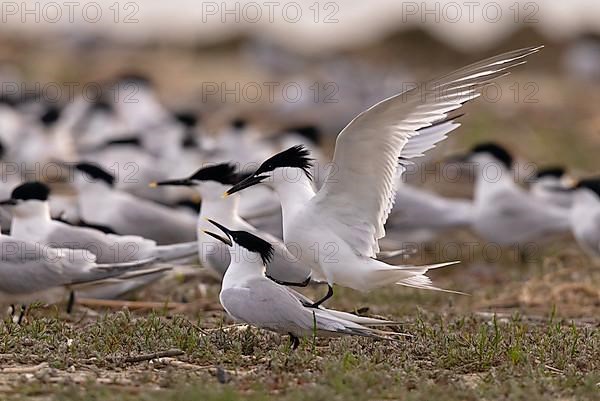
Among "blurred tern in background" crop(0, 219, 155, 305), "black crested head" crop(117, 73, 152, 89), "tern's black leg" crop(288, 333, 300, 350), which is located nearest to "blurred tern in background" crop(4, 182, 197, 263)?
"blurred tern in background" crop(0, 219, 155, 305)

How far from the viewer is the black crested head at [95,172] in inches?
350

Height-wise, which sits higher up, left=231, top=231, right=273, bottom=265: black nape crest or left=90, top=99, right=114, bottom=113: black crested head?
left=90, top=99, right=114, bottom=113: black crested head

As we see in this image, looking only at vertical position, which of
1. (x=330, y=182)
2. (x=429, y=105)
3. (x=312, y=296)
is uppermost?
(x=429, y=105)

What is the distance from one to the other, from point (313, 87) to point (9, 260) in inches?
674

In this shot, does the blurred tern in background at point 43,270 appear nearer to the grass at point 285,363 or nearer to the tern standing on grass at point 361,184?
the grass at point 285,363

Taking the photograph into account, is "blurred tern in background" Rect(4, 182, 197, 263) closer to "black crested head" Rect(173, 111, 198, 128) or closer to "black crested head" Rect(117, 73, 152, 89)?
"black crested head" Rect(173, 111, 198, 128)

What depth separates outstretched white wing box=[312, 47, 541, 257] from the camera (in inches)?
197

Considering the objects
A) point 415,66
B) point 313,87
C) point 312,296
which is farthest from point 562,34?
point 312,296

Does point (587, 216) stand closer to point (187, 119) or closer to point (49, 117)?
point (187, 119)

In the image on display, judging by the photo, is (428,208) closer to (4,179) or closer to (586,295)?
(586,295)

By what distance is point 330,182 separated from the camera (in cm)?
537

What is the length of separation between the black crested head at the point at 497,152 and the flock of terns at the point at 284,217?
18mm

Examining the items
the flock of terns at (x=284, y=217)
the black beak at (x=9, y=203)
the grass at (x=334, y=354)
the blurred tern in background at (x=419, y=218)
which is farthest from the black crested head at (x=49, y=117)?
the black beak at (x=9, y=203)

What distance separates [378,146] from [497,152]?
5620 mm
